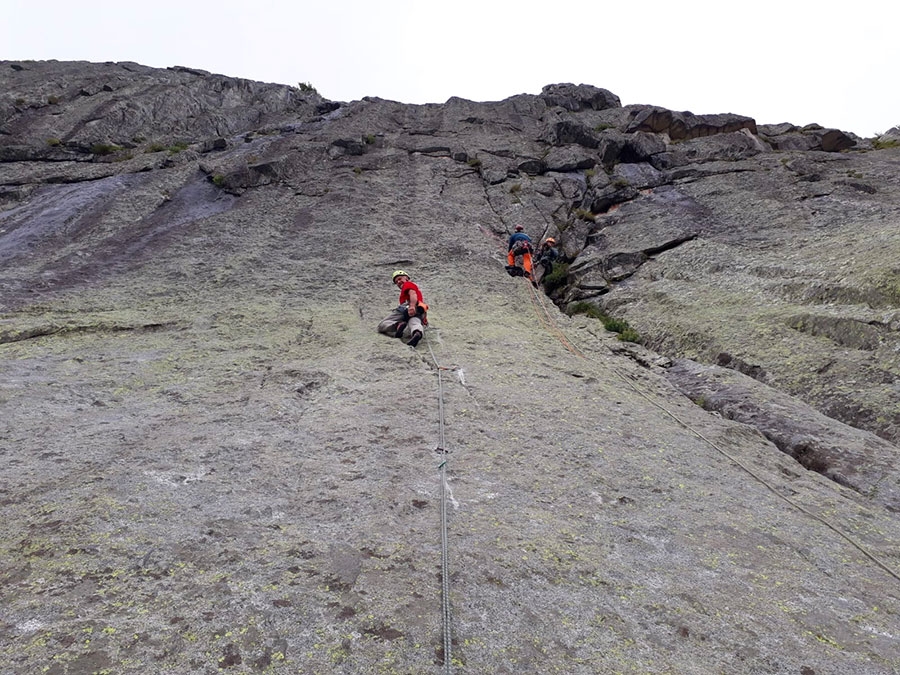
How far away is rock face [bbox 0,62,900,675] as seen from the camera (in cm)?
311

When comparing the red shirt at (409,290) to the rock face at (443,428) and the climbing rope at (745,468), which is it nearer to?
the rock face at (443,428)

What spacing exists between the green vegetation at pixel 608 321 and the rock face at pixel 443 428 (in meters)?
0.16

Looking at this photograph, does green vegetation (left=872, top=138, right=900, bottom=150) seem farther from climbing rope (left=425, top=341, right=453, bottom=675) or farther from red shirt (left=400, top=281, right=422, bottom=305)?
climbing rope (left=425, top=341, right=453, bottom=675)

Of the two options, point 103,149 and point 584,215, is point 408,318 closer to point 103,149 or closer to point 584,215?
point 584,215

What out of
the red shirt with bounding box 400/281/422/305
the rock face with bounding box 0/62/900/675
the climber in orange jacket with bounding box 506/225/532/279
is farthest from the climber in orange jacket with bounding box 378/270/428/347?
the climber in orange jacket with bounding box 506/225/532/279

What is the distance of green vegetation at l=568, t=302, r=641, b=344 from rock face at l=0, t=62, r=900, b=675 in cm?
16

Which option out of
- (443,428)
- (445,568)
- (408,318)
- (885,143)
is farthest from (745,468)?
(885,143)

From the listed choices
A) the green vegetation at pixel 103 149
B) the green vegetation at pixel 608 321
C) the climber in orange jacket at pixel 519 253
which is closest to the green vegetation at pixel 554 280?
the climber in orange jacket at pixel 519 253

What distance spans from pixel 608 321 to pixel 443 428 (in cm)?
661

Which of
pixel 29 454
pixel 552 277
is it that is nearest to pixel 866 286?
pixel 552 277

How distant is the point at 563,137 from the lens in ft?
75.2

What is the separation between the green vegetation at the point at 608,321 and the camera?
34.0ft

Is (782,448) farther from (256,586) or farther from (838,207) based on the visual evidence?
(838,207)

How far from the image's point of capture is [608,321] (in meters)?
11.4
